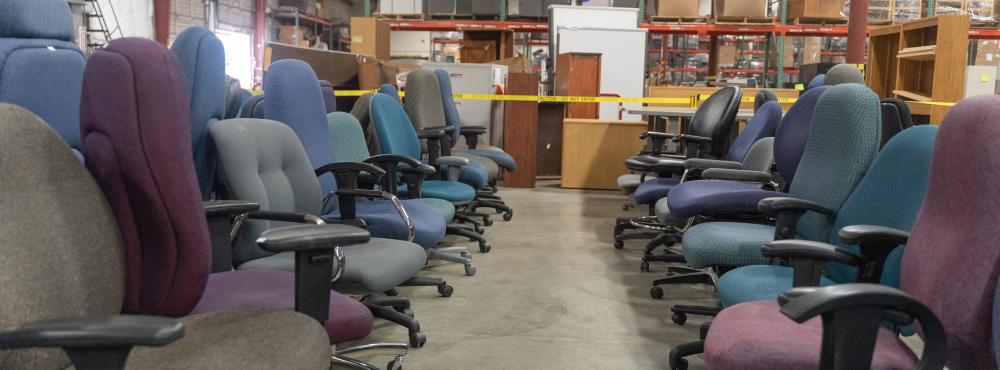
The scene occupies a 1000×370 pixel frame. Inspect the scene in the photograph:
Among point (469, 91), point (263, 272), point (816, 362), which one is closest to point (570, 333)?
point (263, 272)

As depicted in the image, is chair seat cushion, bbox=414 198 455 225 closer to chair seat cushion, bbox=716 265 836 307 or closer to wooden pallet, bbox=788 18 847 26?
chair seat cushion, bbox=716 265 836 307

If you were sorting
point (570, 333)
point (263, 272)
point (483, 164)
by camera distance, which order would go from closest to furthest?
point (263, 272), point (570, 333), point (483, 164)

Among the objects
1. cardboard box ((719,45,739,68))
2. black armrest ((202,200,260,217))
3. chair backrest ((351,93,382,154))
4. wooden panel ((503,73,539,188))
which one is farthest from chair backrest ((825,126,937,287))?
cardboard box ((719,45,739,68))

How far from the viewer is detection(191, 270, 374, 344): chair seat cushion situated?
1812 mm

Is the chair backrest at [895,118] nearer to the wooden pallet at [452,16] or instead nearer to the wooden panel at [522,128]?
the wooden panel at [522,128]

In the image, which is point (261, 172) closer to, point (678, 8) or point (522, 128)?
point (522, 128)

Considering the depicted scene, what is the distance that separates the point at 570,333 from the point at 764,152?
4.26 feet

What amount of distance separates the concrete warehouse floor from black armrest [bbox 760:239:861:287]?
3.03 feet

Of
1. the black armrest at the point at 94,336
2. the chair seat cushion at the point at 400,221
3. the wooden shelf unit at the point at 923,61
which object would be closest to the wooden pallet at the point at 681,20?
the wooden shelf unit at the point at 923,61

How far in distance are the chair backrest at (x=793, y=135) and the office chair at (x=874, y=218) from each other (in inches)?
33.1

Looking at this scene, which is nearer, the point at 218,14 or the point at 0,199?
the point at 0,199

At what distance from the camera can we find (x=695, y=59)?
12617 millimetres

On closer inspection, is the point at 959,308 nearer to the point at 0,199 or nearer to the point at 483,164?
the point at 0,199

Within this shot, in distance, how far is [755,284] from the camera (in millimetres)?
2191
